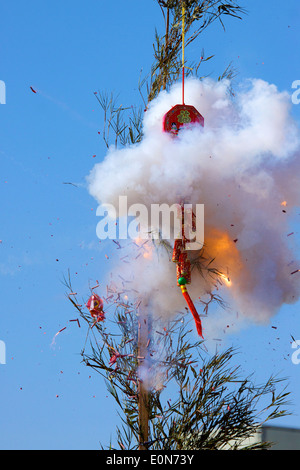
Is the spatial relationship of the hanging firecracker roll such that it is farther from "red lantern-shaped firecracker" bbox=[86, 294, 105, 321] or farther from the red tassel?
"red lantern-shaped firecracker" bbox=[86, 294, 105, 321]

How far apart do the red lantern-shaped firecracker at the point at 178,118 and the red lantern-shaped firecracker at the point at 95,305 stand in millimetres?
2667

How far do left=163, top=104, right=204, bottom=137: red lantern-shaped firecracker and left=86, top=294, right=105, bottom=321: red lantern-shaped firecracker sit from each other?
267 centimetres

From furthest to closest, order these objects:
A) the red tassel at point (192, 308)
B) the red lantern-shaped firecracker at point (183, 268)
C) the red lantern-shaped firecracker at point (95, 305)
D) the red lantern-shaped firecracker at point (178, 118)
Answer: the red lantern-shaped firecracker at point (95, 305)
the red lantern-shaped firecracker at point (178, 118)
the red lantern-shaped firecracker at point (183, 268)
the red tassel at point (192, 308)

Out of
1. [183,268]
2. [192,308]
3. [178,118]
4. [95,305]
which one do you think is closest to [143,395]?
[95,305]

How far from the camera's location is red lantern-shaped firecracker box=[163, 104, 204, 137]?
13461mm

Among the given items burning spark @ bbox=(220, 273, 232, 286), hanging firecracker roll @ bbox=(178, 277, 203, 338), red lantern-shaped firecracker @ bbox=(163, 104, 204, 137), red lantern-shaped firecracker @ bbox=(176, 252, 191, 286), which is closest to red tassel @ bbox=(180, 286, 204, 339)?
hanging firecracker roll @ bbox=(178, 277, 203, 338)

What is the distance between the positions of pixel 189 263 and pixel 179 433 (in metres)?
2.54

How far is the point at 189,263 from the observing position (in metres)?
13.3

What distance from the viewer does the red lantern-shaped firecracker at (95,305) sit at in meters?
13.8

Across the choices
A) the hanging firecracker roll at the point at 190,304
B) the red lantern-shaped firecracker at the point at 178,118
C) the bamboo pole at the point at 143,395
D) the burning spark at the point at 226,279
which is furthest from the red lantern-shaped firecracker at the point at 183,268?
the red lantern-shaped firecracker at the point at 178,118

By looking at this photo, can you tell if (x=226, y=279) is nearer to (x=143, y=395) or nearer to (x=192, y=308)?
(x=192, y=308)

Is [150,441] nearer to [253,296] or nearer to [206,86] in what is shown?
[253,296]

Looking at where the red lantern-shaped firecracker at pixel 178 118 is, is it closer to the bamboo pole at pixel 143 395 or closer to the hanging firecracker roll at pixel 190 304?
the hanging firecracker roll at pixel 190 304
